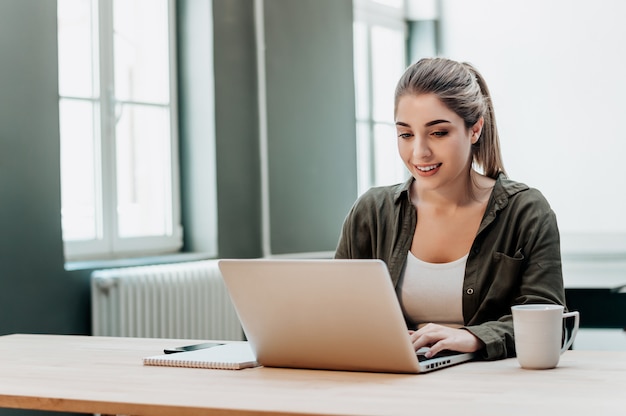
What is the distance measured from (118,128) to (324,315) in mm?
2500

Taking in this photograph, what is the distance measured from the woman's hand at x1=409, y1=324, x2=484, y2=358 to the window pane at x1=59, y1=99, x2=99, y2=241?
2.20 meters

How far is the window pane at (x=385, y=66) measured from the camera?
18.7ft

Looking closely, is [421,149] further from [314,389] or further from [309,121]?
[309,121]

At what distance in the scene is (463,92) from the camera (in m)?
2.18

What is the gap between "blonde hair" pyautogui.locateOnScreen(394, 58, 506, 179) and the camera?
7.04 feet

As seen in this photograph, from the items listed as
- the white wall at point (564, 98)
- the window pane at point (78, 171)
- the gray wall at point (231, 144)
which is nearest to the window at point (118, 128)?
the window pane at point (78, 171)

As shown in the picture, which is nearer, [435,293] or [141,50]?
[435,293]

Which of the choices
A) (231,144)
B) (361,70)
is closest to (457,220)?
(231,144)

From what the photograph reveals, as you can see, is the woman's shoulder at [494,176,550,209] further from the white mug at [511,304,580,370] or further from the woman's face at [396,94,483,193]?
the white mug at [511,304,580,370]

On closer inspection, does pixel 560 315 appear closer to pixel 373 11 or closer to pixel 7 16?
pixel 7 16

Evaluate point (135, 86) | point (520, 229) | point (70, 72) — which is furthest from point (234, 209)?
point (520, 229)

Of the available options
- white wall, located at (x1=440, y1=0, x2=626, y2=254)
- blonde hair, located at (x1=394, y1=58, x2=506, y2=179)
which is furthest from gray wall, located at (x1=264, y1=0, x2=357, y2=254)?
blonde hair, located at (x1=394, y1=58, x2=506, y2=179)

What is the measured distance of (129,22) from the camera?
13.3 ft

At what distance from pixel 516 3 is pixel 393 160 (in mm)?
1216
